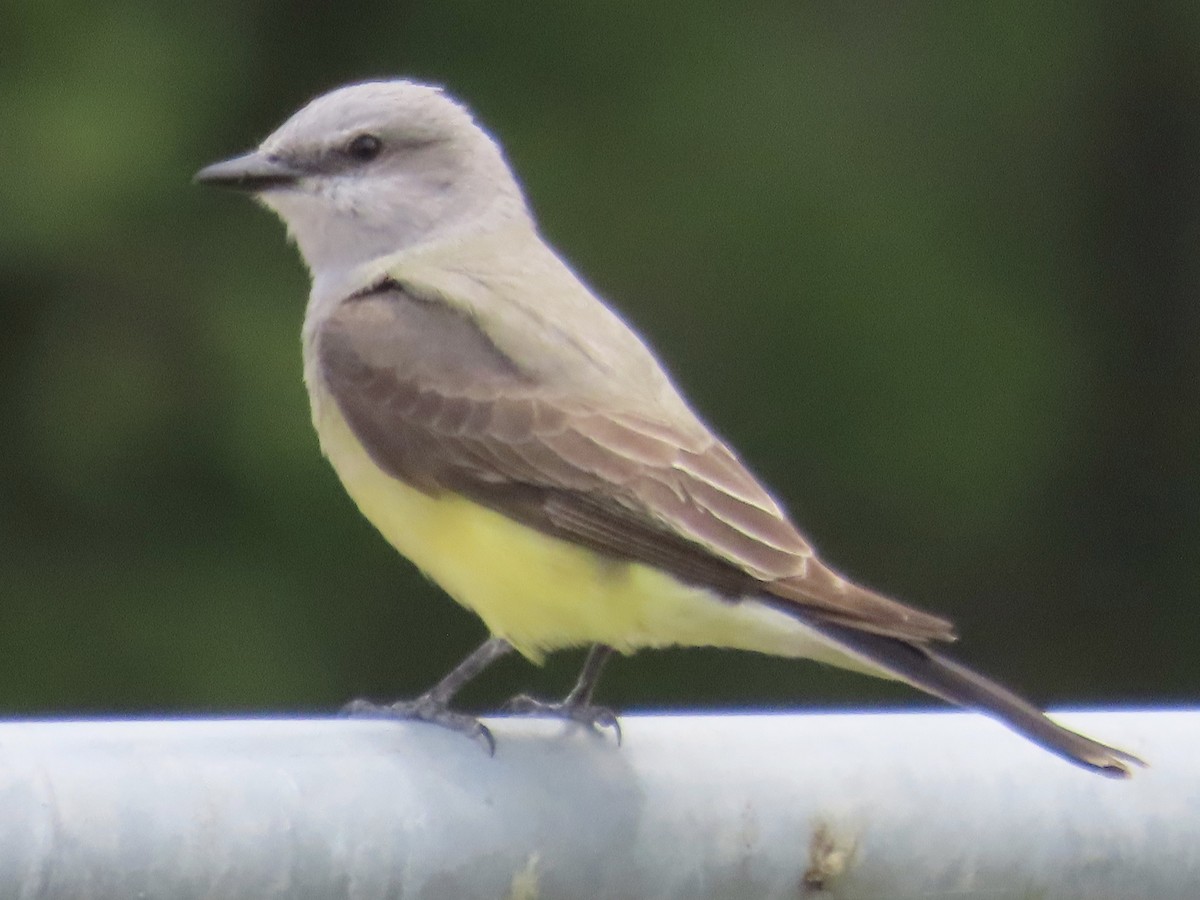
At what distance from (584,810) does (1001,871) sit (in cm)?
41

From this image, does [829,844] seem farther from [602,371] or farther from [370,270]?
[370,270]

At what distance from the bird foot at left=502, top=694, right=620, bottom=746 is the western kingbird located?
13mm

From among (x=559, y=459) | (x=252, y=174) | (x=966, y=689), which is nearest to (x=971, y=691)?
(x=966, y=689)

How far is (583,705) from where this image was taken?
3184 mm

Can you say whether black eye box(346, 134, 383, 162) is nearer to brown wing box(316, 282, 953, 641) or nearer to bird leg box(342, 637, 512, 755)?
brown wing box(316, 282, 953, 641)

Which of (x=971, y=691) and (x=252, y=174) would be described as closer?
(x=971, y=691)

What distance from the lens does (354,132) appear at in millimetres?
3973

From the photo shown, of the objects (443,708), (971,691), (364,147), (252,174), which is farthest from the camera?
(364,147)

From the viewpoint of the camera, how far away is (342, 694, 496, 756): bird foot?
2.47 metres

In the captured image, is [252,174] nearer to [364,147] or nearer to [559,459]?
[364,147]

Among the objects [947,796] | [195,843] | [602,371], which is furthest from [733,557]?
[195,843]

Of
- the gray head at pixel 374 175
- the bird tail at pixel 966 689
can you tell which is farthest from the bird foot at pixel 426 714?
the gray head at pixel 374 175

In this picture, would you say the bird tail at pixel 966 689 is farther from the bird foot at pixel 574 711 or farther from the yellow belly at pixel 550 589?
the bird foot at pixel 574 711

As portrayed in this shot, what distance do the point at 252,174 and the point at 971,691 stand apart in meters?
1.97
